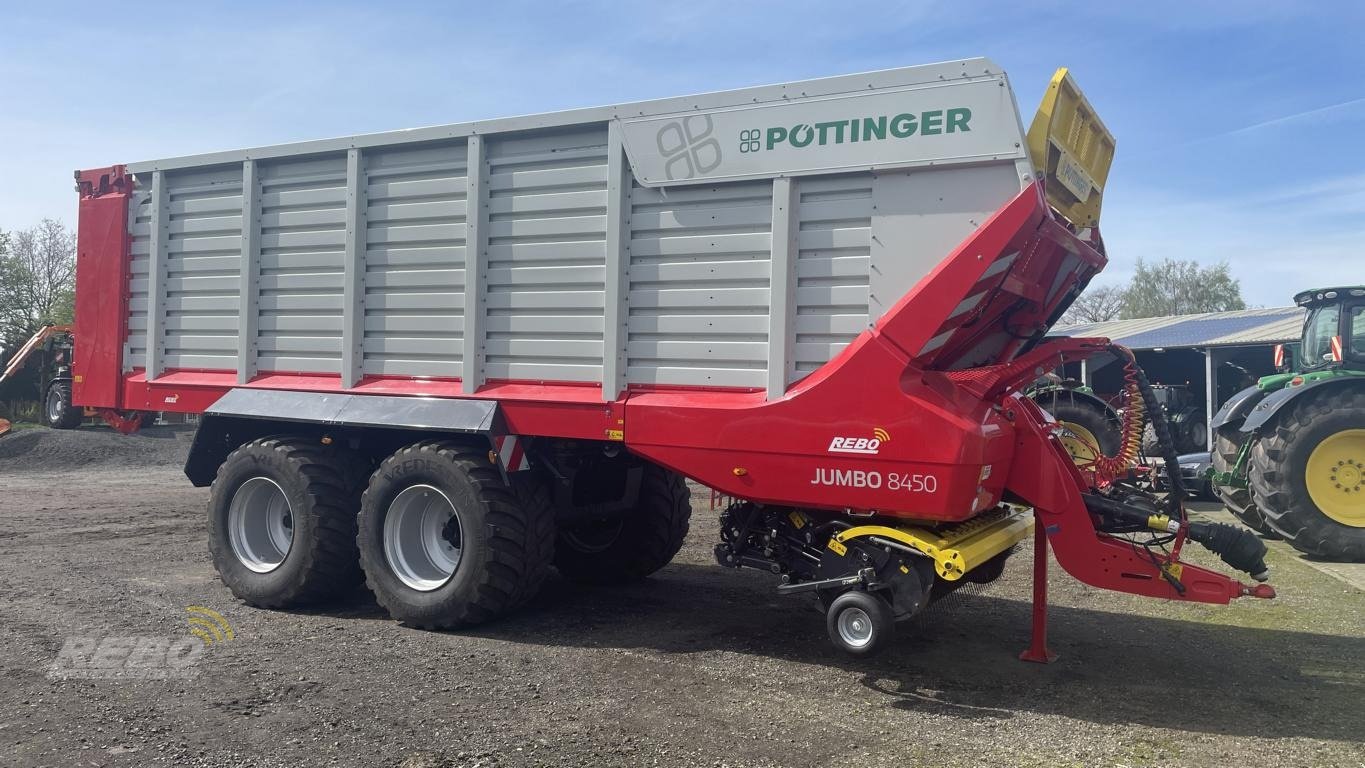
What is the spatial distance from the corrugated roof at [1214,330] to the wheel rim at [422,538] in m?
15.2

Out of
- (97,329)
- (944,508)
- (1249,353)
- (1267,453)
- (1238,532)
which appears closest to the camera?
(944,508)

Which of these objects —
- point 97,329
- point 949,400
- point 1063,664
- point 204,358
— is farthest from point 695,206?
point 97,329

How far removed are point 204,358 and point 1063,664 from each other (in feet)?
19.3

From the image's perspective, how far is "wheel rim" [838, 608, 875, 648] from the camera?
177 inches

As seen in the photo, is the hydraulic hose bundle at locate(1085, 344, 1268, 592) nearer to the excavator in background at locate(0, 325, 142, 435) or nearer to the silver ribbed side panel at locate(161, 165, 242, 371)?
the silver ribbed side panel at locate(161, 165, 242, 371)

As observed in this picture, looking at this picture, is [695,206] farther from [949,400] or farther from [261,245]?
[261,245]

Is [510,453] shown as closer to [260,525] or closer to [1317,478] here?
[260,525]

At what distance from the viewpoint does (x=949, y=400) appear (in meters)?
4.51

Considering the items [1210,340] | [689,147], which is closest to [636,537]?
[689,147]

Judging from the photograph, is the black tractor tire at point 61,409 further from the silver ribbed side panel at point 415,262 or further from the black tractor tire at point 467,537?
the black tractor tire at point 467,537

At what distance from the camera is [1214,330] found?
2083 centimetres

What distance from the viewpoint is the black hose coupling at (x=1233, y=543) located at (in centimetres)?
470

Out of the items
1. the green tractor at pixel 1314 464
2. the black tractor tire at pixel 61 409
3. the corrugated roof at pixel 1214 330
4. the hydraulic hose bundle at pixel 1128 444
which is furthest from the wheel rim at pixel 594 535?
the black tractor tire at pixel 61 409

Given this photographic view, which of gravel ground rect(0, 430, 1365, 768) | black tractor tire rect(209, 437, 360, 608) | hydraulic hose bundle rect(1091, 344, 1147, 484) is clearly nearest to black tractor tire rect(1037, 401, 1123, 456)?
gravel ground rect(0, 430, 1365, 768)
